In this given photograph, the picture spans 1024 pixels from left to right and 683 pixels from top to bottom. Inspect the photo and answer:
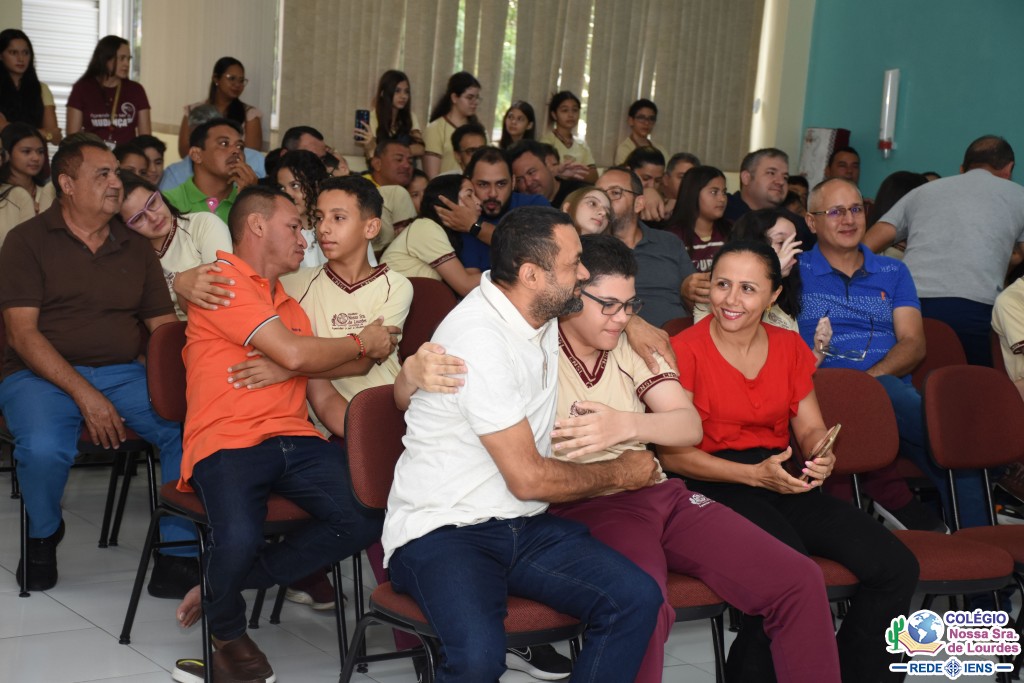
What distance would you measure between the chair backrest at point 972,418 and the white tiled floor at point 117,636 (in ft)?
3.00

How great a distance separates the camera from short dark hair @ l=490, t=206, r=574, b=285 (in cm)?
240

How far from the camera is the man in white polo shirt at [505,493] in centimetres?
220

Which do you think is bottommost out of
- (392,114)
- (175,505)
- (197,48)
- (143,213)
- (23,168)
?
(175,505)

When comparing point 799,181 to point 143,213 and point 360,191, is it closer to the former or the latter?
point 360,191

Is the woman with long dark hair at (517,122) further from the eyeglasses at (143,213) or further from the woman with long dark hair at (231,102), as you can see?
the eyeglasses at (143,213)

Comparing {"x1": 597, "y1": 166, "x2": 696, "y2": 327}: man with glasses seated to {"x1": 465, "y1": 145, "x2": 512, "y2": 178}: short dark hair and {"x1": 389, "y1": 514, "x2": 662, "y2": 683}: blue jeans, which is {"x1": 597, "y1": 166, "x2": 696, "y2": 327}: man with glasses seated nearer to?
{"x1": 465, "y1": 145, "x2": 512, "y2": 178}: short dark hair

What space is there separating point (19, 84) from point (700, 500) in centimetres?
544

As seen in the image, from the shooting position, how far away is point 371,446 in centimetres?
257

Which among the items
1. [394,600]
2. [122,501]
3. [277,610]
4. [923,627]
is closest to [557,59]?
[122,501]

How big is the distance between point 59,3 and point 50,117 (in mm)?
2081

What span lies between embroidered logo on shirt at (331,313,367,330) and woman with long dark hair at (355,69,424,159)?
3418 mm

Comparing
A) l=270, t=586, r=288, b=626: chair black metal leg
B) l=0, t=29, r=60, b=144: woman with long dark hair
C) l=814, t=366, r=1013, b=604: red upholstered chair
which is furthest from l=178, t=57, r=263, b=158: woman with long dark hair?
l=814, t=366, r=1013, b=604: red upholstered chair

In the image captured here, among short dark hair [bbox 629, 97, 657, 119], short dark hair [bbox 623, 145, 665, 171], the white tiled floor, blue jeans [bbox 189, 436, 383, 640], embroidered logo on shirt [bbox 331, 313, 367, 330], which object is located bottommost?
the white tiled floor

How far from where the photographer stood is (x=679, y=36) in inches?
340
